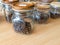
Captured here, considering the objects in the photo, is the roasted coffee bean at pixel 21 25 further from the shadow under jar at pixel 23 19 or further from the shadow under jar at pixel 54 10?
the shadow under jar at pixel 54 10

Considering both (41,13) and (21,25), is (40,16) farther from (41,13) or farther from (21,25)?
(21,25)

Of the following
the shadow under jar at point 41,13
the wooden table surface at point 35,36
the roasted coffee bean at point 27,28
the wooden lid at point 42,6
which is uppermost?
the wooden lid at point 42,6

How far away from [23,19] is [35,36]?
0.11m

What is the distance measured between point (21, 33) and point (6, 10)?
0.67 ft

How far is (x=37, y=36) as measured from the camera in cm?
69

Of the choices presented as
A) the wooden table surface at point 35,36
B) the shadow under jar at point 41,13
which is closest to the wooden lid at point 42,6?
the shadow under jar at point 41,13

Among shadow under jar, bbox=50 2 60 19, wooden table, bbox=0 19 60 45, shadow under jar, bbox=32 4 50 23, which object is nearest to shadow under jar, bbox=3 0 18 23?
wooden table, bbox=0 19 60 45

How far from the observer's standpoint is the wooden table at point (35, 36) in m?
0.63

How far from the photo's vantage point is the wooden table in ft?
2.08

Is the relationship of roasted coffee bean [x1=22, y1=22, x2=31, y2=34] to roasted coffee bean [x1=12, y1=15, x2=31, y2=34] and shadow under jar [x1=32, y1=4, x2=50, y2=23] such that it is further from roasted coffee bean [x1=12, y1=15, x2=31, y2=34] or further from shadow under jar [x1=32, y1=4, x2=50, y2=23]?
shadow under jar [x1=32, y1=4, x2=50, y2=23]

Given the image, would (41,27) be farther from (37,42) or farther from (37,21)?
(37,42)

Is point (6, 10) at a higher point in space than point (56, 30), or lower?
higher

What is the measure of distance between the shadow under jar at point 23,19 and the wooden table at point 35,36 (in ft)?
0.10

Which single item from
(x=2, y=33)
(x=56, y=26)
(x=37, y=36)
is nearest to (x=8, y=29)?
(x=2, y=33)
